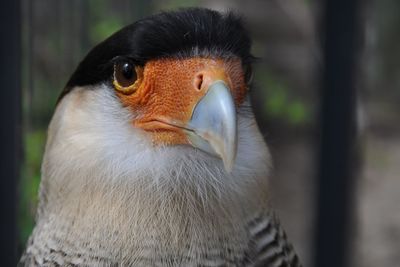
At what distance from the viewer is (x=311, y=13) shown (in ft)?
19.1

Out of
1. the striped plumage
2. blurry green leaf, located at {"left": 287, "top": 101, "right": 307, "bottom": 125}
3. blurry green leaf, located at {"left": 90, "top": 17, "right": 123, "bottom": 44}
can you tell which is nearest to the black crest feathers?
the striped plumage

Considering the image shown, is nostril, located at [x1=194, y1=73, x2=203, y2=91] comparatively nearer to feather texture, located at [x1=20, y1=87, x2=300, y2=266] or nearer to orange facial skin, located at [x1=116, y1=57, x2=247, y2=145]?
orange facial skin, located at [x1=116, y1=57, x2=247, y2=145]

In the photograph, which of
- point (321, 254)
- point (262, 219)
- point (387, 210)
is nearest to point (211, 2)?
point (387, 210)

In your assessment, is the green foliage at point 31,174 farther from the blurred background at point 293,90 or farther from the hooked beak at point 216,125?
the hooked beak at point 216,125

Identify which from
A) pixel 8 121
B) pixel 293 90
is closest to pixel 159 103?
pixel 8 121

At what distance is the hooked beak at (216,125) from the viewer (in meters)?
1.58

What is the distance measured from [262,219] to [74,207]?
1.54ft

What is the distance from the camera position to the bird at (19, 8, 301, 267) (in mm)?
1744

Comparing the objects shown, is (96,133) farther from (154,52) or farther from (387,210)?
(387,210)

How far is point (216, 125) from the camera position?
5.25 ft

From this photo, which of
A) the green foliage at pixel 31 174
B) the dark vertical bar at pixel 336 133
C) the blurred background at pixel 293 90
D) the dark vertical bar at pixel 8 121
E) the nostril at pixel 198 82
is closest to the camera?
the dark vertical bar at pixel 336 133

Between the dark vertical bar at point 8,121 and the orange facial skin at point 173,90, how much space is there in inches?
12.8

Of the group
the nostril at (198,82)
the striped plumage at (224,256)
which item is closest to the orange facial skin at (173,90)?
the nostril at (198,82)

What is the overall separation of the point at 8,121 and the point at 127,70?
36cm
